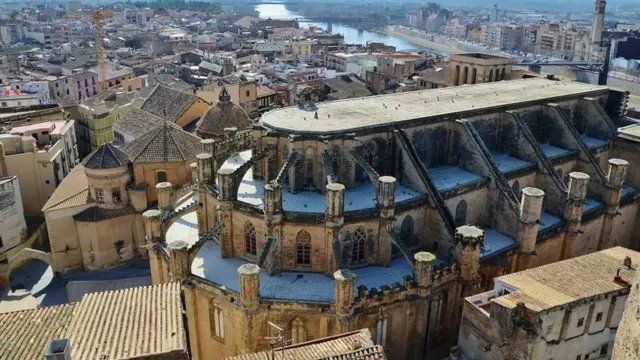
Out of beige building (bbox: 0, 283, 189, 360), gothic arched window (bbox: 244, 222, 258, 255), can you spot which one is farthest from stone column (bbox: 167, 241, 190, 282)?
beige building (bbox: 0, 283, 189, 360)

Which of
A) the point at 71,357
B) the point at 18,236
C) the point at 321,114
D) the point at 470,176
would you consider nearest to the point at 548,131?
the point at 470,176

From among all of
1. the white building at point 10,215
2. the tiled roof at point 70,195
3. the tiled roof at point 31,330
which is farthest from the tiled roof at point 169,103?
the tiled roof at point 31,330

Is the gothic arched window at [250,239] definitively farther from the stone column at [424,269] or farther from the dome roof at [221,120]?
the dome roof at [221,120]

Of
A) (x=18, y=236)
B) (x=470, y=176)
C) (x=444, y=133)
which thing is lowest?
(x=18, y=236)

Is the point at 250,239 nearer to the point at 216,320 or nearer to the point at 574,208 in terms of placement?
the point at 216,320

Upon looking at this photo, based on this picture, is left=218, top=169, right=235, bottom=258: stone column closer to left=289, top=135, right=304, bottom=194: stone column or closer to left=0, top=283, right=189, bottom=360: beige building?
left=289, top=135, right=304, bottom=194: stone column

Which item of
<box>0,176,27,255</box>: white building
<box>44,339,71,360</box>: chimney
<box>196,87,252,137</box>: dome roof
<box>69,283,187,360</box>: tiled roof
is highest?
<box>44,339,71,360</box>: chimney

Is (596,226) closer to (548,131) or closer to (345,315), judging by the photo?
(548,131)

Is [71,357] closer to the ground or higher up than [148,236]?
higher up
